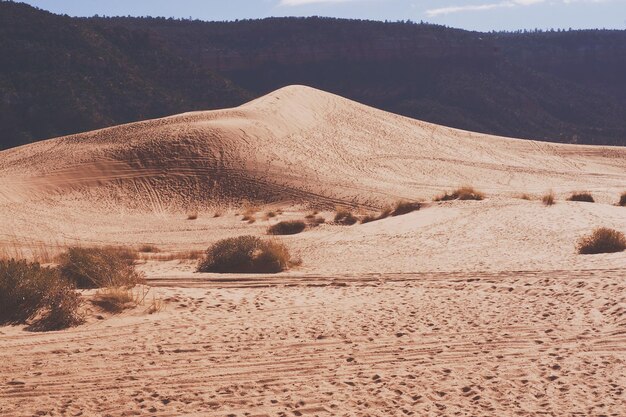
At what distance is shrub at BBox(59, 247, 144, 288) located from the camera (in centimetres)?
1132

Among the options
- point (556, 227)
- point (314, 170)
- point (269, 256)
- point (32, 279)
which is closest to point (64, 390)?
point (32, 279)

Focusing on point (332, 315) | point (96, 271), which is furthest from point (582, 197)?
point (96, 271)

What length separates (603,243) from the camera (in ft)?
48.2

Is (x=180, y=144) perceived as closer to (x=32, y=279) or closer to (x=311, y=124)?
(x=311, y=124)

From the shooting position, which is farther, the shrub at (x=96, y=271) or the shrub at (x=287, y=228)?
the shrub at (x=287, y=228)

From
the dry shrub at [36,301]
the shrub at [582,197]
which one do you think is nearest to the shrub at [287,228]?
the shrub at [582,197]

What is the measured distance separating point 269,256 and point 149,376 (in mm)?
6956

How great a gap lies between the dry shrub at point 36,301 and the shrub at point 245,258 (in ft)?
16.2

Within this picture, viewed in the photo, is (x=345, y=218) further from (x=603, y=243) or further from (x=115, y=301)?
(x=115, y=301)

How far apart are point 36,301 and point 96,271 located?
2.06m

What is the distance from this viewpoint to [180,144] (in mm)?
32531

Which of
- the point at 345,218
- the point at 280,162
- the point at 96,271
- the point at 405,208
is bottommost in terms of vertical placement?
the point at 345,218

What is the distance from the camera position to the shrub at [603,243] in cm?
1464

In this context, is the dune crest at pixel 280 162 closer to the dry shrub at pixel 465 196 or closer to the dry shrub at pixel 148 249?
the dry shrub at pixel 465 196
